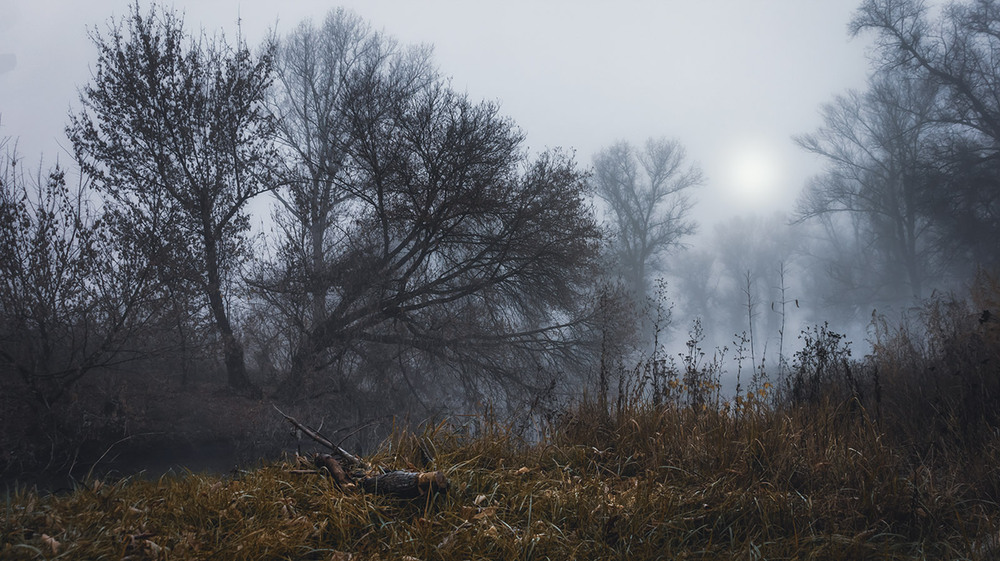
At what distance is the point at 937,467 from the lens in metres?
4.28

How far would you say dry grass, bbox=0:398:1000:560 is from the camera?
2465 mm

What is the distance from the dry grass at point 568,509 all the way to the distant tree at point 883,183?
20079 mm

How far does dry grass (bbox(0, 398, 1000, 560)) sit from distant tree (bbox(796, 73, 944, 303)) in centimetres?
2008

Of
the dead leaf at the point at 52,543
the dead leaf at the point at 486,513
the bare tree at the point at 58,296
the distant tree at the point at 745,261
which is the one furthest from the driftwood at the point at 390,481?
the distant tree at the point at 745,261

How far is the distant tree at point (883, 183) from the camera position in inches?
833

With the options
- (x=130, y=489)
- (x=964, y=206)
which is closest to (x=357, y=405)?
(x=130, y=489)

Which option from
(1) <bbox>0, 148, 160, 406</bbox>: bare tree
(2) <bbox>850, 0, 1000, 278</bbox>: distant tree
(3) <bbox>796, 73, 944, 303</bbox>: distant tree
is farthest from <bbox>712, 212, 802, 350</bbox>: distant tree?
(1) <bbox>0, 148, 160, 406</bbox>: bare tree

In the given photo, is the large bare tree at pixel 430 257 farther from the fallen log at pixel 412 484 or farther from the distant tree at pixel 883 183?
the distant tree at pixel 883 183

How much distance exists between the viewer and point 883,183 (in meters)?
23.4

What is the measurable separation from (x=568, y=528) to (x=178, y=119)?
949 cm

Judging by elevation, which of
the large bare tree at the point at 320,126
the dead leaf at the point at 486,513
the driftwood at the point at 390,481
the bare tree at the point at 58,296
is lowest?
the dead leaf at the point at 486,513

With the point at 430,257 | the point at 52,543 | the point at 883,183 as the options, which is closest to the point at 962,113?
the point at 883,183

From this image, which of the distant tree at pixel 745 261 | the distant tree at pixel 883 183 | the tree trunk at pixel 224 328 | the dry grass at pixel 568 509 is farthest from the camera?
the distant tree at pixel 745 261

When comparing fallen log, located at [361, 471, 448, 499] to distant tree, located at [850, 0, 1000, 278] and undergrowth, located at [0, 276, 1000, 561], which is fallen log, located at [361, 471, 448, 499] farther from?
distant tree, located at [850, 0, 1000, 278]
